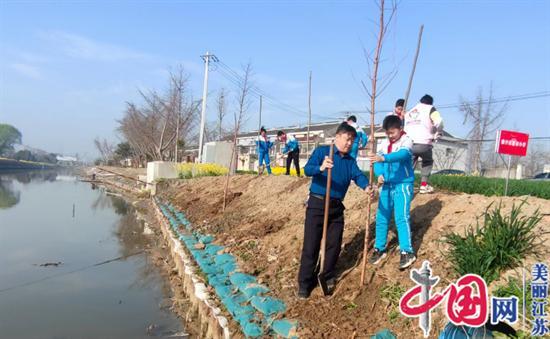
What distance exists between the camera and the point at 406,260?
3756mm

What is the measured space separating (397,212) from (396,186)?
27 cm

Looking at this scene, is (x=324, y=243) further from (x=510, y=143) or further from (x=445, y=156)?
(x=445, y=156)

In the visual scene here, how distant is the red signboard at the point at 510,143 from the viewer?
16.8 feet

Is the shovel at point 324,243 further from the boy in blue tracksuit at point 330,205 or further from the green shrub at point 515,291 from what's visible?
the green shrub at point 515,291

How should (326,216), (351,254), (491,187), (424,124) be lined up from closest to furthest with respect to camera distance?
(326,216), (351,254), (424,124), (491,187)

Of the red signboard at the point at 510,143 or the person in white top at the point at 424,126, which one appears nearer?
the red signboard at the point at 510,143

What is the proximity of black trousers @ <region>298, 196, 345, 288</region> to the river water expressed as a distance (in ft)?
6.78

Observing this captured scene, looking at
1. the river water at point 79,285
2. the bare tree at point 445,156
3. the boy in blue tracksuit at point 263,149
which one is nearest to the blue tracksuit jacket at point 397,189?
the river water at point 79,285

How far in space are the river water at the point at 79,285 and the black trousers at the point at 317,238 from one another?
6.78 ft

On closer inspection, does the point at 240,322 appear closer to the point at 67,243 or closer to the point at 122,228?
the point at 67,243

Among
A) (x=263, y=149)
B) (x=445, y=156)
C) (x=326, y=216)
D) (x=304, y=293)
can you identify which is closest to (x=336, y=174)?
(x=326, y=216)

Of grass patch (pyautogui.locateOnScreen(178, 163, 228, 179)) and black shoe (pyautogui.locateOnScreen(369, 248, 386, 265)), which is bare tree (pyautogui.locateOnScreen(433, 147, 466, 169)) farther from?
black shoe (pyautogui.locateOnScreen(369, 248, 386, 265))

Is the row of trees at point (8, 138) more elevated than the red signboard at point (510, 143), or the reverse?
the row of trees at point (8, 138)

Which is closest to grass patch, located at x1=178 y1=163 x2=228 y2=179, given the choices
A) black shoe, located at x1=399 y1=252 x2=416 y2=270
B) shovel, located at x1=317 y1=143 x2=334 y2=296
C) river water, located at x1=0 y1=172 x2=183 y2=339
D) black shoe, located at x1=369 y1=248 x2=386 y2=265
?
river water, located at x1=0 y1=172 x2=183 y2=339
